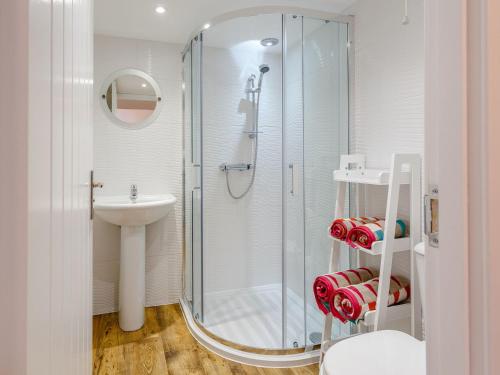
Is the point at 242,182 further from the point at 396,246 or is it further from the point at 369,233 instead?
the point at 396,246

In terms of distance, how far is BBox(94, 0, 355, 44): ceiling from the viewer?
2076 mm

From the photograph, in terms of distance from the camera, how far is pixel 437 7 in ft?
1.66

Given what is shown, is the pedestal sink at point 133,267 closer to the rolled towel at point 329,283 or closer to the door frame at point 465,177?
the rolled towel at point 329,283

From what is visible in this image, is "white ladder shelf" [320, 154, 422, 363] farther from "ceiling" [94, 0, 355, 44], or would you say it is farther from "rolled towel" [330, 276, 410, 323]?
"ceiling" [94, 0, 355, 44]

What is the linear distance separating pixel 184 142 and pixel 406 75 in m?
1.74

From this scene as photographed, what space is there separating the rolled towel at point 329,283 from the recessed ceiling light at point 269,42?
149 centimetres

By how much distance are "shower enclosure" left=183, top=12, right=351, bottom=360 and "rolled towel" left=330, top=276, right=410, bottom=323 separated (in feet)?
1.56

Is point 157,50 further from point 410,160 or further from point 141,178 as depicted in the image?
point 410,160

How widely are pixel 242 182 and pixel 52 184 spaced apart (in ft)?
6.90

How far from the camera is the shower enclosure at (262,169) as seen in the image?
6.82 ft

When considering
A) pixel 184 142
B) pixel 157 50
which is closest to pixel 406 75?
pixel 184 142

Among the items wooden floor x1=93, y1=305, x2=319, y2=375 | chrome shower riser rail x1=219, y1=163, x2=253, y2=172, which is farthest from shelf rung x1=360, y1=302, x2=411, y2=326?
chrome shower riser rail x1=219, y1=163, x2=253, y2=172

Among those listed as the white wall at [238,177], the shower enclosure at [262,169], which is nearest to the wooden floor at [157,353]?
the shower enclosure at [262,169]

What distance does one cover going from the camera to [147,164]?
268cm
